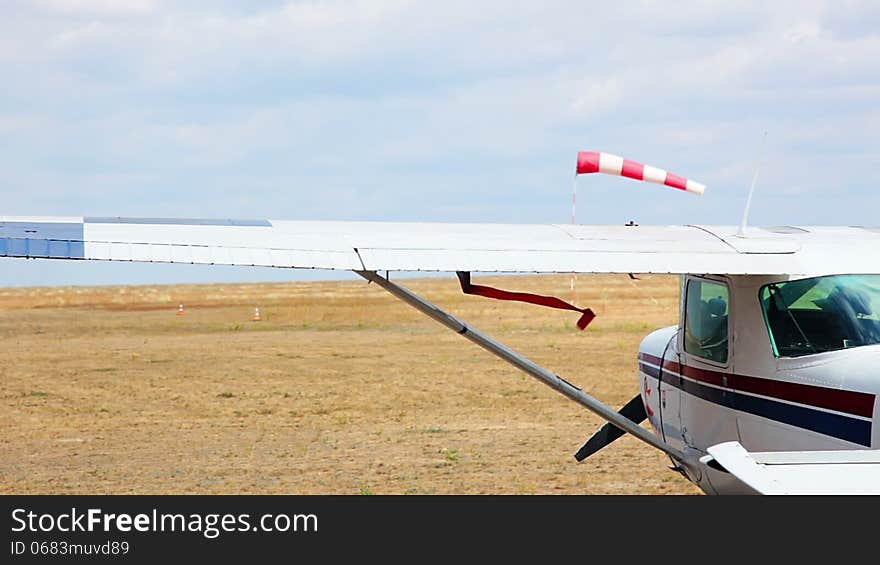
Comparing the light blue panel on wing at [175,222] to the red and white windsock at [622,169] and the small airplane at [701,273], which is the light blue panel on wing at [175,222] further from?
the red and white windsock at [622,169]

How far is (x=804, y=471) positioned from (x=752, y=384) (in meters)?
1.90

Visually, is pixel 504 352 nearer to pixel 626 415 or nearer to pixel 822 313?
pixel 822 313

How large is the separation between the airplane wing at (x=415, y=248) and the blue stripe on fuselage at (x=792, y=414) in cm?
80

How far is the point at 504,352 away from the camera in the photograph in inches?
303

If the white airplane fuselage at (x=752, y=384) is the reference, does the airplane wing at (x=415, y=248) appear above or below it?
above

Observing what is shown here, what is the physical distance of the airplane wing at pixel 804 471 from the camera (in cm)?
493

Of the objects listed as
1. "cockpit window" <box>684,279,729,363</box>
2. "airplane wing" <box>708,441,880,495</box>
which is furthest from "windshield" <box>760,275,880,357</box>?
"airplane wing" <box>708,441,880,495</box>

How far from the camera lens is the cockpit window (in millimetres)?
7535

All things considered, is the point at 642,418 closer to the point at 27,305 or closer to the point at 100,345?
the point at 100,345

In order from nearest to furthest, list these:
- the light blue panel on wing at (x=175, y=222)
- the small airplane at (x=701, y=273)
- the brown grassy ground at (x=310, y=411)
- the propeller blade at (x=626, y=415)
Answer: the small airplane at (x=701, y=273) < the light blue panel on wing at (x=175, y=222) < the propeller blade at (x=626, y=415) < the brown grassy ground at (x=310, y=411)

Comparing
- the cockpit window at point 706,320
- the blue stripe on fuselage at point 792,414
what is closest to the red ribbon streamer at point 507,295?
the cockpit window at point 706,320

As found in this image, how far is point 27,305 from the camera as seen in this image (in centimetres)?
5697

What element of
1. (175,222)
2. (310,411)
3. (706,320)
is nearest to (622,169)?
(706,320)

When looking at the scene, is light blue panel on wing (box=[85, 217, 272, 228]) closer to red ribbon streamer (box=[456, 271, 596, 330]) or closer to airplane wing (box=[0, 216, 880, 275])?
airplane wing (box=[0, 216, 880, 275])
